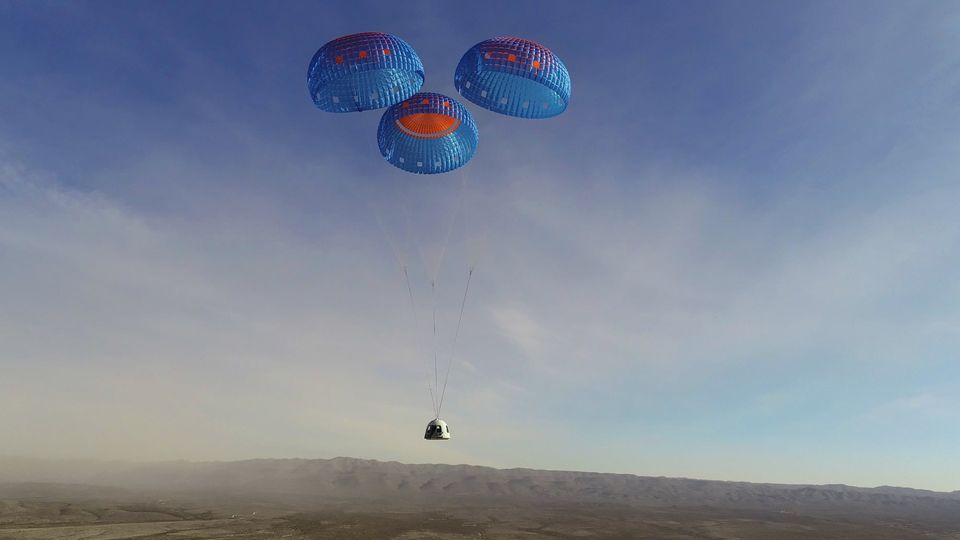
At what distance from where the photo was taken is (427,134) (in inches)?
838

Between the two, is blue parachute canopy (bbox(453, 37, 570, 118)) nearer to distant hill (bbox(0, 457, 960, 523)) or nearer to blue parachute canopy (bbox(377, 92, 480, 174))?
blue parachute canopy (bbox(377, 92, 480, 174))

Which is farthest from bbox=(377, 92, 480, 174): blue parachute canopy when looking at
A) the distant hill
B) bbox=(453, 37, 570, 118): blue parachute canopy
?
the distant hill

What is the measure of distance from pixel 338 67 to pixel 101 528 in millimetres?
44314

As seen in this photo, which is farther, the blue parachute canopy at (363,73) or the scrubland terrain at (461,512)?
the scrubland terrain at (461,512)

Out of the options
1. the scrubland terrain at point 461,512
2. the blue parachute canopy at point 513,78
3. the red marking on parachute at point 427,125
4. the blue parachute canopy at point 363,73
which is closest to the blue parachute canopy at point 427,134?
the red marking on parachute at point 427,125

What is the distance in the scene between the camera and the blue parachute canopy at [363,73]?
57.7 feet

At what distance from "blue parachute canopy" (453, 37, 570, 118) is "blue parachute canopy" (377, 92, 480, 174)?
5.43 ft

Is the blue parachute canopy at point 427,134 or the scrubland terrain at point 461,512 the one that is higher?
the blue parachute canopy at point 427,134

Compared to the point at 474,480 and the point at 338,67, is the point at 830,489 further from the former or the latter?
the point at 338,67

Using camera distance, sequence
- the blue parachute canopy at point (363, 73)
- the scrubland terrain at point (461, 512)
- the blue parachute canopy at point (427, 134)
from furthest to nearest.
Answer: the scrubland terrain at point (461, 512) < the blue parachute canopy at point (427, 134) < the blue parachute canopy at point (363, 73)

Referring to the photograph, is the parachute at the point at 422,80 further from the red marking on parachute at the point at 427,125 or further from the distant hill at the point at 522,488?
the distant hill at the point at 522,488

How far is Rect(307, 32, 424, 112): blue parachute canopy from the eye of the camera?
17594mm

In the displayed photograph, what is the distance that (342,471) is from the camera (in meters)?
145

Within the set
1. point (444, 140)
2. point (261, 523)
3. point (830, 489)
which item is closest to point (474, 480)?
point (261, 523)
